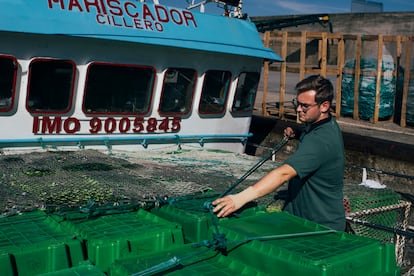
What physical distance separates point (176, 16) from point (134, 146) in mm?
2060

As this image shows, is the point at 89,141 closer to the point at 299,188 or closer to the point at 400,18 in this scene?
the point at 299,188

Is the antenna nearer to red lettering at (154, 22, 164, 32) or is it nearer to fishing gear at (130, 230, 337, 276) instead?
red lettering at (154, 22, 164, 32)

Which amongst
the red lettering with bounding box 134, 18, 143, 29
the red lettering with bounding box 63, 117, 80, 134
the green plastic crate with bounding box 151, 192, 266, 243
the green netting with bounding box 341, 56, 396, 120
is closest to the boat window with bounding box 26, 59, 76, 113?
the red lettering with bounding box 63, 117, 80, 134

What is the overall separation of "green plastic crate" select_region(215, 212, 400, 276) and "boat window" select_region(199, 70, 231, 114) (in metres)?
4.74

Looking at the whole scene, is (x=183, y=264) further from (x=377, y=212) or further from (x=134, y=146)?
(x=134, y=146)

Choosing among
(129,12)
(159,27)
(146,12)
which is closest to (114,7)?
(129,12)

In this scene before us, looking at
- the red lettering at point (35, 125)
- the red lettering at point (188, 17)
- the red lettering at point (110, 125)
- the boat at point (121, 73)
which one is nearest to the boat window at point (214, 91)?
the boat at point (121, 73)

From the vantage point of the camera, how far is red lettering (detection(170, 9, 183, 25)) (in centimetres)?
766

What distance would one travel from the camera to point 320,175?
358 centimetres

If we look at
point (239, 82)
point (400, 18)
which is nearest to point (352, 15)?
point (400, 18)

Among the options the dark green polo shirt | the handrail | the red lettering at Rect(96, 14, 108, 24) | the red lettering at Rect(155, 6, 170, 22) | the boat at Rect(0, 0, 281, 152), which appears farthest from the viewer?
the red lettering at Rect(155, 6, 170, 22)

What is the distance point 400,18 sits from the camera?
22328 millimetres

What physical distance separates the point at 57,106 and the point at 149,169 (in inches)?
67.7

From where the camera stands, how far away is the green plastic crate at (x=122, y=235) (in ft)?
10.7
